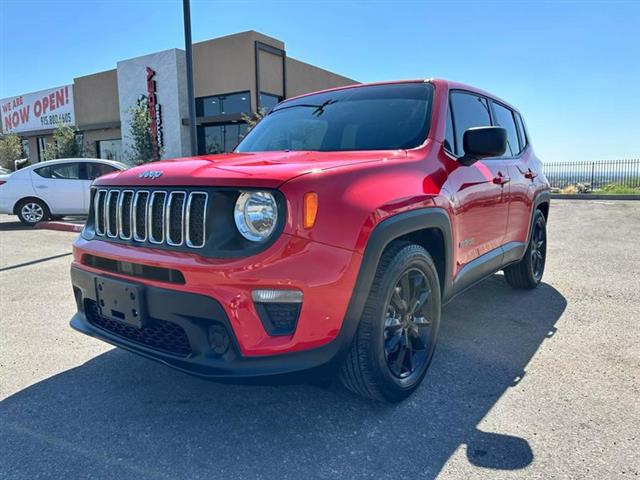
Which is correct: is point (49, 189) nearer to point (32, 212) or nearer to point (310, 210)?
point (32, 212)

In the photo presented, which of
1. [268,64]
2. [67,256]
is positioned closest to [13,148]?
[268,64]

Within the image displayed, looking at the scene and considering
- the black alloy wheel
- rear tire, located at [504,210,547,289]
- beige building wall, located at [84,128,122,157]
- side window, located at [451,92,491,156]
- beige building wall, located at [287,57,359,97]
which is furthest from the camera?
beige building wall, located at [84,128,122,157]

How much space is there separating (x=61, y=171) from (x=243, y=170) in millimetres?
9740

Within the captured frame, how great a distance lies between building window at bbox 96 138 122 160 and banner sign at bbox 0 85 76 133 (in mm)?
1951

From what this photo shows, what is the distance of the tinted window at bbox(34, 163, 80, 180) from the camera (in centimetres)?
1033

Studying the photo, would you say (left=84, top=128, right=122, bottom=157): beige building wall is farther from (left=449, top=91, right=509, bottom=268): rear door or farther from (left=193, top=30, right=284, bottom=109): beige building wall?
(left=449, top=91, right=509, bottom=268): rear door

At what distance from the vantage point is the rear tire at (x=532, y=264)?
481 centimetres

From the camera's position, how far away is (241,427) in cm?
241

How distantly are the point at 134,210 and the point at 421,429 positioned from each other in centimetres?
180

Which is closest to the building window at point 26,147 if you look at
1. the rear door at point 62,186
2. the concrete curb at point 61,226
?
the rear door at point 62,186

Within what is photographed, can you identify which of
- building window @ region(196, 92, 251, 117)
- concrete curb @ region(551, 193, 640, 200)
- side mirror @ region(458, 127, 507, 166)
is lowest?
concrete curb @ region(551, 193, 640, 200)

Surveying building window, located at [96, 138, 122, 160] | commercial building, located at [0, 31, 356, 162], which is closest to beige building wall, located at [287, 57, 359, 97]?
commercial building, located at [0, 31, 356, 162]

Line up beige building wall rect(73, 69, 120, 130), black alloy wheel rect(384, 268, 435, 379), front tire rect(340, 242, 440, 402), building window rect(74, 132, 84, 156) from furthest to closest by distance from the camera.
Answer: building window rect(74, 132, 84, 156) → beige building wall rect(73, 69, 120, 130) → black alloy wheel rect(384, 268, 435, 379) → front tire rect(340, 242, 440, 402)

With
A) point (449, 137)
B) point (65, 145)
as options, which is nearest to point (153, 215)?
point (449, 137)
